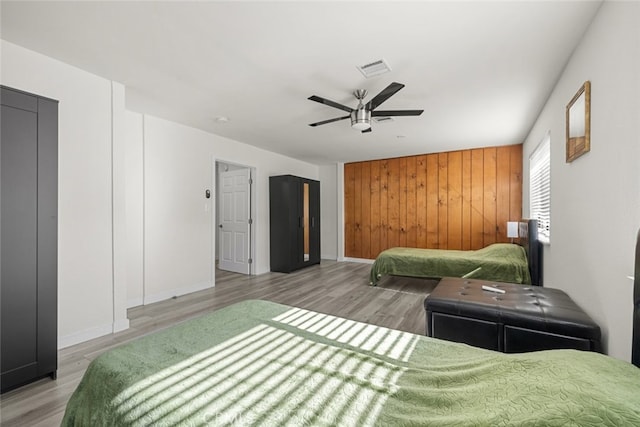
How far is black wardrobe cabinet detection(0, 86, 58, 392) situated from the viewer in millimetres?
1865

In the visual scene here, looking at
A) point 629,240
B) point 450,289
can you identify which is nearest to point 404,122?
point 450,289

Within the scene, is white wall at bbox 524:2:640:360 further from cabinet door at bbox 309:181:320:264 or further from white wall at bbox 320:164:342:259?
white wall at bbox 320:164:342:259

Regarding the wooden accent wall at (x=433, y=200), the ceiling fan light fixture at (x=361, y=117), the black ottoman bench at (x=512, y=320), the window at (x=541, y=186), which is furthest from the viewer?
the wooden accent wall at (x=433, y=200)

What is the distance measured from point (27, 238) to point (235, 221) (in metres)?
3.84

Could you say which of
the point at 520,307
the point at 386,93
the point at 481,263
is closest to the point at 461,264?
the point at 481,263

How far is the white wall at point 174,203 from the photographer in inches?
148

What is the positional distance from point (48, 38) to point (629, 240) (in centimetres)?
393

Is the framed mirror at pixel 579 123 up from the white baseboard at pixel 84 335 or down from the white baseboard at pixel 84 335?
up

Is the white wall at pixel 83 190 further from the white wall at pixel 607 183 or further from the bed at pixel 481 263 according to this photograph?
the white wall at pixel 607 183

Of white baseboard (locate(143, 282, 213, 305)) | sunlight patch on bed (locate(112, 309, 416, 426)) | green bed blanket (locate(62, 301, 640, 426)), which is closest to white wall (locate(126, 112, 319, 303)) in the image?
white baseboard (locate(143, 282, 213, 305))

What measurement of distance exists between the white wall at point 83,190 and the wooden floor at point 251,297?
308mm

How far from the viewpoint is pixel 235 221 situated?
19.0 feet

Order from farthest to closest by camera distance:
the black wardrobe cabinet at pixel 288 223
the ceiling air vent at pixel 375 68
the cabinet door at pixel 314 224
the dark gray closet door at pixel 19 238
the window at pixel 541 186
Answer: the cabinet door at pixel 314 224
the black wardrobe cabinet at pixel 288 223
the window at pixel 541 186
the ceiling air vent at pixel 375 68
the dark gray closet door at pixel 19 238

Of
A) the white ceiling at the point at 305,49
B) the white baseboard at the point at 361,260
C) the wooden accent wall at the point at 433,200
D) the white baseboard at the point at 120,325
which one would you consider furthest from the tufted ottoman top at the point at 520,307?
the white baseboard at the point at 361,260
